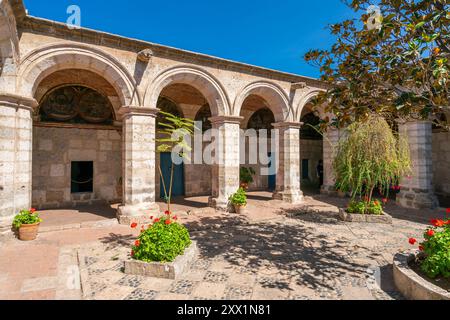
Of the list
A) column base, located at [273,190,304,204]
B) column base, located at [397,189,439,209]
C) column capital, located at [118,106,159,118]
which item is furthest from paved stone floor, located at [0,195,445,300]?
column capital, located at [118,106,159,118]

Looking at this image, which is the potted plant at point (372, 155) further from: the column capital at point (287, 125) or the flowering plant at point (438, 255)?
the flowering plant at point (438, 255)

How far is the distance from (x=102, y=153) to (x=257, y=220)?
262 inches

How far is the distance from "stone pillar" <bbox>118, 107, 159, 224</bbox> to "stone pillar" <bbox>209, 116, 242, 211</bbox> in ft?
7.93

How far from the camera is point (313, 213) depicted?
9.05 meters

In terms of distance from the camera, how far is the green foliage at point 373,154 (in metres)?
7.16

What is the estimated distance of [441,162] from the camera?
11.7m

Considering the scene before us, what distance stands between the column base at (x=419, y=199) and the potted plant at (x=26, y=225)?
12364 mm

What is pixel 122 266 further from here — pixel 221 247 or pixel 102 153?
pixel 102 153

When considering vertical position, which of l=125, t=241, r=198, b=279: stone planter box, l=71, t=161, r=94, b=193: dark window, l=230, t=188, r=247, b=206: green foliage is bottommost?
l=125, t=241, r=198, b=279: stone planter box

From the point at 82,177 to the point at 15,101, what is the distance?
14.5 ft

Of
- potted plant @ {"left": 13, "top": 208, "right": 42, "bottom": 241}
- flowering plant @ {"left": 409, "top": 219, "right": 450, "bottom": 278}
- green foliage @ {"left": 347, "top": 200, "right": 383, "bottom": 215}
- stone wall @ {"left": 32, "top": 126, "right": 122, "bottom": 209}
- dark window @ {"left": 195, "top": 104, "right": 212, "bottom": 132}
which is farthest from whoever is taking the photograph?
dark window @ {"left": 195, "top": 104, "right": 212, "bottom": 132}

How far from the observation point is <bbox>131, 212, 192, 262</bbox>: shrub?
4.14 meters

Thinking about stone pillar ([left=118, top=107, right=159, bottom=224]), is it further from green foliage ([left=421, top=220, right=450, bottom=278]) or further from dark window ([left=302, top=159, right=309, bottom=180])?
dark window ([left=302, top=159, right=309, bottom=180])

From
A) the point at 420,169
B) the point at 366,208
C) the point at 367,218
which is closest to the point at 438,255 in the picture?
the point at 367,218
